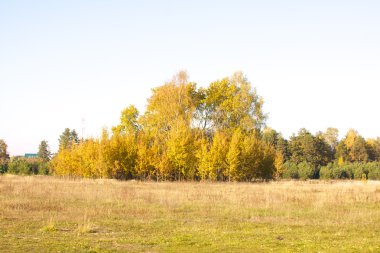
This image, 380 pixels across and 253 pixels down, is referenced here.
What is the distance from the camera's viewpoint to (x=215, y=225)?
18.7m

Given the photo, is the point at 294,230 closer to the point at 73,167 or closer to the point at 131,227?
the point at 131,227

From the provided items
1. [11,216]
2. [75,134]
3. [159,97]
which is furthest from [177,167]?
[75,134]

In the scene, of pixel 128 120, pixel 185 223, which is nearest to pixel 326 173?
pixel 128 120

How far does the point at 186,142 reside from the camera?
53188 mm

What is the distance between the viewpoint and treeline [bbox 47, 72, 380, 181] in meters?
52.7

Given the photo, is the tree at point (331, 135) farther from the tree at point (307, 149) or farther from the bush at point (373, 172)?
the bush at point (373, 172)

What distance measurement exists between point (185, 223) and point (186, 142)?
33951 millimetres

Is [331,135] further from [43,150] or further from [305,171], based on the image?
[43,150]

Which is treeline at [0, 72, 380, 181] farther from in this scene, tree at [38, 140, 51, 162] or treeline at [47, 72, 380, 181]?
tree at [38, 140, 51, 162]

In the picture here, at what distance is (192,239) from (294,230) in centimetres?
453

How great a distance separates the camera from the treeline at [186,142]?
52688 millimetres

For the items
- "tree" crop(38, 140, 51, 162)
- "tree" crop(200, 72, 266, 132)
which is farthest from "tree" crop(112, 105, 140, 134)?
"tree" crop(38, 140, 51, 162)

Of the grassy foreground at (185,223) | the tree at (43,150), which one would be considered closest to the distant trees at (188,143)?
the grassy foreground at (185,223)

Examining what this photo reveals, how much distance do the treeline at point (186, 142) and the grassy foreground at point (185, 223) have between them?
22.4 meters
